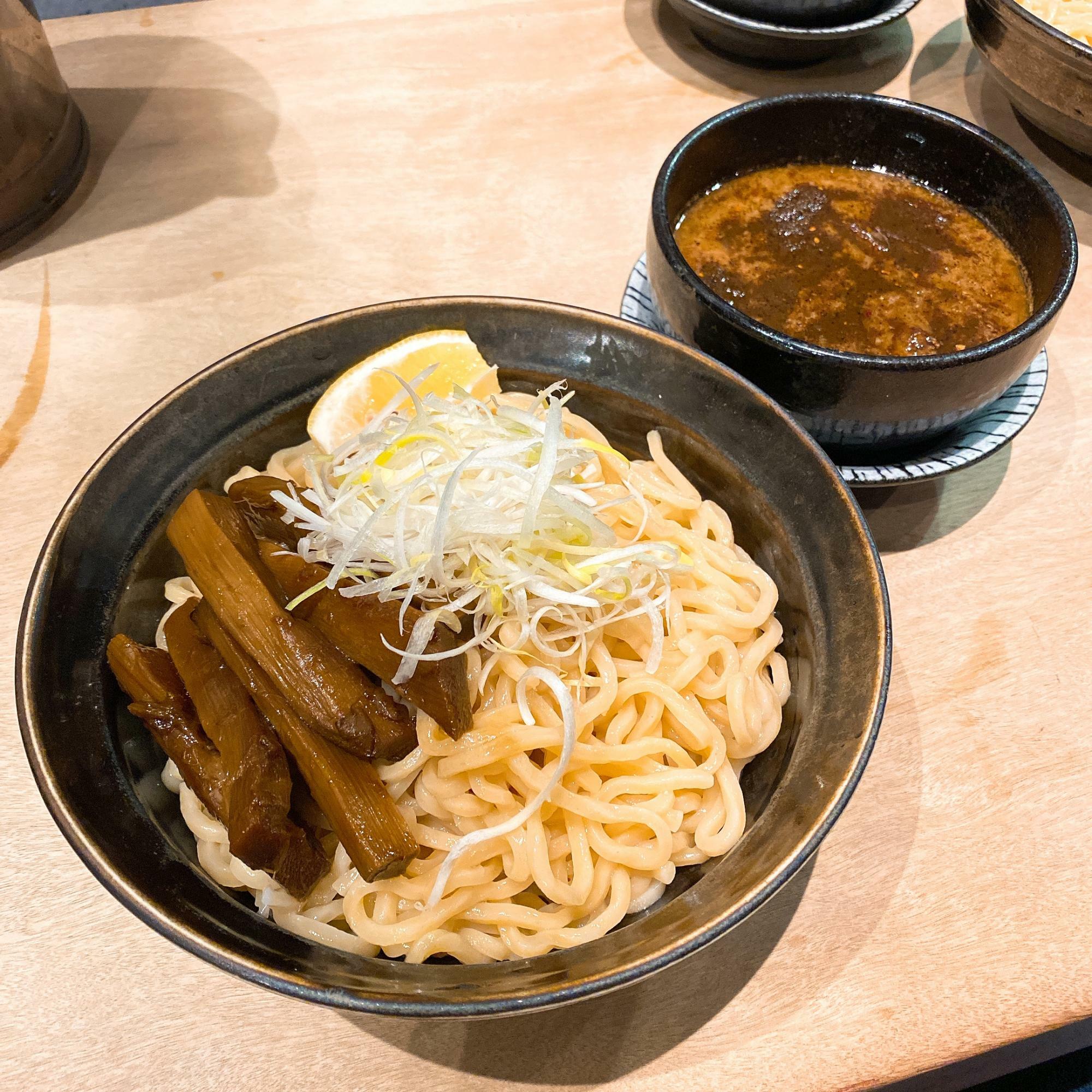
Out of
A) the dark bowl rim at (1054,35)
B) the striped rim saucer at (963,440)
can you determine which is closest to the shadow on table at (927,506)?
the striped rim saucer at (963,440)

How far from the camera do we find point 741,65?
279 cm

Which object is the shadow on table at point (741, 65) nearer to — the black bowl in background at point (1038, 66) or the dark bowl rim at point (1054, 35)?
the black bowl in background at point (1038, 66)

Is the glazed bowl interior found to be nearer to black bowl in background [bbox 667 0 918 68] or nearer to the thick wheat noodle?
black bowl in background [bbox 667 0 918 68]

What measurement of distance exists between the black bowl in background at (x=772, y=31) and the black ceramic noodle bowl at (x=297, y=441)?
152 cm

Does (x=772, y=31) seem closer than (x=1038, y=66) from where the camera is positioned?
No

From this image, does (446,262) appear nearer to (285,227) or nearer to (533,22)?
(285,227)

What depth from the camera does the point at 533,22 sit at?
2.81 metres

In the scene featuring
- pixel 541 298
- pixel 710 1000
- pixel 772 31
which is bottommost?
pixel 710 1000

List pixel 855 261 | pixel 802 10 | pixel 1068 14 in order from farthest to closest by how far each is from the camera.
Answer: pixel 802 10
pixel 1068 14
pixel 855 261

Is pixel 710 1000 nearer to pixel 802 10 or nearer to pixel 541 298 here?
pixel 541 298

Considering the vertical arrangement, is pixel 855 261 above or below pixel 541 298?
above

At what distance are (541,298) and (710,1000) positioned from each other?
1.57 m

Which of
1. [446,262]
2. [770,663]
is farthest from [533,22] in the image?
[770,663]

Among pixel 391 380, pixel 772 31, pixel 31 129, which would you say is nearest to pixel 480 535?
pixel 391 380
